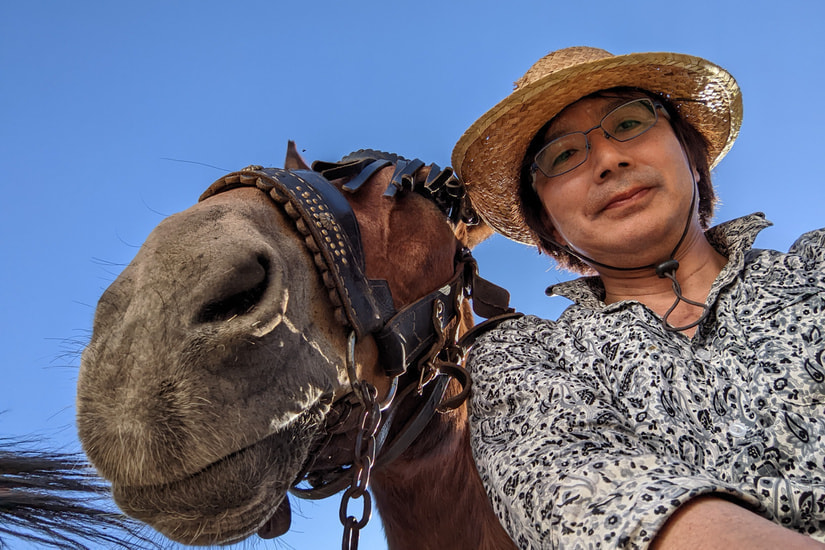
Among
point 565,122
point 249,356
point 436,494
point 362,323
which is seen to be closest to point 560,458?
point 362,323

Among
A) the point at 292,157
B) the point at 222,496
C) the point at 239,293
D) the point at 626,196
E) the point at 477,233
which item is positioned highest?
the point at 292,157

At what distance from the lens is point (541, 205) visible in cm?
238

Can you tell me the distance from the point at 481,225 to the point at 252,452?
161 centimetres

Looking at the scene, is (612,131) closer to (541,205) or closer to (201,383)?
(541,205)

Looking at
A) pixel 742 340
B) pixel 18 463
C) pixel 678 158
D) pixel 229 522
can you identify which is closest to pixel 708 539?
pixel 742 340

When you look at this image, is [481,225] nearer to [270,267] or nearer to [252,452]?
[270,267]

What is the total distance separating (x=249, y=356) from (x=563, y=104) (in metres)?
1.55

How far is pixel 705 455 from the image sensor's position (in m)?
1.29

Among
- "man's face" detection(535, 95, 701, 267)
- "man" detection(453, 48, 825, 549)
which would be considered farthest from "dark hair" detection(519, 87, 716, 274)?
"man's face" detection(535, 95, 701, 267)

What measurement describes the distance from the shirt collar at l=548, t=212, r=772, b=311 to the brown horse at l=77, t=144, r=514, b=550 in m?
0.62

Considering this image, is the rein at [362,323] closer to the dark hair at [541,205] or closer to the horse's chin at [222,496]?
the horse's chin at [222,496]

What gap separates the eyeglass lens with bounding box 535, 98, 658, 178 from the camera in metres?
1.91

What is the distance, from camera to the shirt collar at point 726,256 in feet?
5.44

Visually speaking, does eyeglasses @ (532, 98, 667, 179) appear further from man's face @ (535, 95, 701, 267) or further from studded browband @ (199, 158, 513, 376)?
studded browband @ (199, 158, 513, 376)
